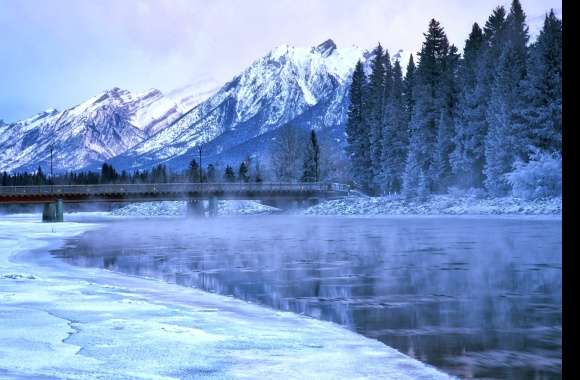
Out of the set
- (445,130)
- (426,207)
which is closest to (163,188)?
(426,207)

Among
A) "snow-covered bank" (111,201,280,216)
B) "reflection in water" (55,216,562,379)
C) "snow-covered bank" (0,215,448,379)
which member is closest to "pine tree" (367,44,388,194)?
"snow-covered bank" (111,201,280,216)

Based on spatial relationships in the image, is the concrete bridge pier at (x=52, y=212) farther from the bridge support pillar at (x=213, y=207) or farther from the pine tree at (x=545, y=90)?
the pine tree at (x=545, y=90)

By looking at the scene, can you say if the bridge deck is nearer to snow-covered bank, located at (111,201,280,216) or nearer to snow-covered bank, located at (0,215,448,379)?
snow-covered bank, located at (111,201,280,216)

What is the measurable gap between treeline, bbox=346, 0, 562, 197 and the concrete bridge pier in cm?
4641

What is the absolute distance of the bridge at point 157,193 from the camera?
8506cm

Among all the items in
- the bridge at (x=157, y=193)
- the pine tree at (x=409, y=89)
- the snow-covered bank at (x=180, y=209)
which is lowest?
the snow-covered bank at (x=180, y=209)

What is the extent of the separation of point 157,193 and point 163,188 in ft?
7.95

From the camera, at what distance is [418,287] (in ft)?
53.7

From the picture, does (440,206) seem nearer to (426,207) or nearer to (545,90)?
(426,207)

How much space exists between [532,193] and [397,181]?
4043cm

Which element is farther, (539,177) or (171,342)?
(539,177)

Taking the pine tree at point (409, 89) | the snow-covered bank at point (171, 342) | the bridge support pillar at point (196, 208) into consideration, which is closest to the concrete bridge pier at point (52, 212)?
the bridge support pillar at point (196, 208)

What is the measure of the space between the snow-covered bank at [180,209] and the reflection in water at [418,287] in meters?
92.0
